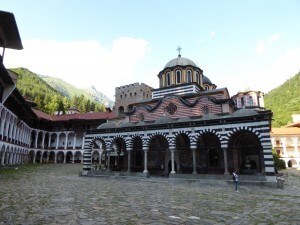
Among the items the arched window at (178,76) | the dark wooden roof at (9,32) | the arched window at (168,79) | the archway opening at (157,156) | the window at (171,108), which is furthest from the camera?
the arched window at (168,79)

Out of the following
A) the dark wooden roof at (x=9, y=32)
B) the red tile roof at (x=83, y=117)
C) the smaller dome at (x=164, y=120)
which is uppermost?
the dark wooden roof at (x=9, y=32)

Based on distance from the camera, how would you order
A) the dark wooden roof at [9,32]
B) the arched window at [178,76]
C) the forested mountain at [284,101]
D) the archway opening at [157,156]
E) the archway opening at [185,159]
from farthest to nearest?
the forested mountain at [284,101] < the arched window at [178,76] < the archway opening at [157,156] < the archway opening at [185,159] < the dark wooden roof at [9,32]

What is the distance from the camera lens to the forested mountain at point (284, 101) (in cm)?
7975

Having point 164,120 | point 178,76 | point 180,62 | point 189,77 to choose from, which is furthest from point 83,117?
point 164,120

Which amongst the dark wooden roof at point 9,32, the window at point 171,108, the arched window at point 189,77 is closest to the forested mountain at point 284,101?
the arched window at point 189,77

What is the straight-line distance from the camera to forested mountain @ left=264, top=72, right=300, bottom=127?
262 ft

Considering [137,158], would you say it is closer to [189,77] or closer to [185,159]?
[185,159]

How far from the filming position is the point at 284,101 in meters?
94.2

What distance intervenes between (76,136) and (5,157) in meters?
20.6

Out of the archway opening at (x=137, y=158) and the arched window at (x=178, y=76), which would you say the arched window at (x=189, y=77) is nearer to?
the arched window at (x=178, y=76)

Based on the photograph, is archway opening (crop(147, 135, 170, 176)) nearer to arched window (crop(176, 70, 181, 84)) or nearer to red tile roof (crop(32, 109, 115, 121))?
arched window (crop(176, 70, 181, 84))

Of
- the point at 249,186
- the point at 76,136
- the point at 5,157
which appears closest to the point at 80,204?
the point at 249,186

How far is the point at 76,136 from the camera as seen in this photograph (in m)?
53.2

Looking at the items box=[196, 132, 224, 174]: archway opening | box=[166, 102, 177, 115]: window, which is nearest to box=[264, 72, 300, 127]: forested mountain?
box=[166, 102, 177, 115]: window
